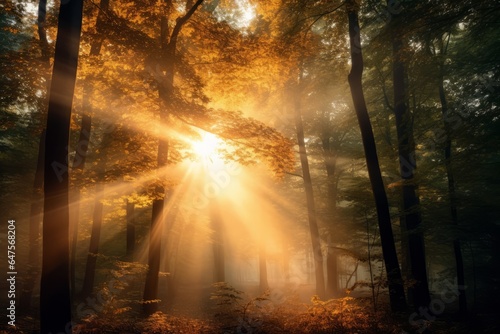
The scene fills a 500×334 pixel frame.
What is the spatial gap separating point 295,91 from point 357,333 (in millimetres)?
13556

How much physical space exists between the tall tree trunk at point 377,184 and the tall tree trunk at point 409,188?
4.65 feet

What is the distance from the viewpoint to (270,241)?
26.3 m

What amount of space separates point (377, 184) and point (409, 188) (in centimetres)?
355

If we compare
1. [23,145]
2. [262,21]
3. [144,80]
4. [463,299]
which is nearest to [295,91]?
[262,21]

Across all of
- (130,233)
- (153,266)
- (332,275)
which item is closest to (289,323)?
(153,266)

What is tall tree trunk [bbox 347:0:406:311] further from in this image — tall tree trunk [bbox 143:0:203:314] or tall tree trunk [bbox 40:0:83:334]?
tall tree trunk [bbox 40:0:83:334]

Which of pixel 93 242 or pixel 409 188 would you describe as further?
pixel 93 242

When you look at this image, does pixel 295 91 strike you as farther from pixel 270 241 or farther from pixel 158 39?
pixel 270 241

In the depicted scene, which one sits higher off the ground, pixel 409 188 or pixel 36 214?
pixel 409 188

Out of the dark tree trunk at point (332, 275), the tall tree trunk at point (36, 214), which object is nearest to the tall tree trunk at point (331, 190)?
the dark tree trunk at point (332, 275)

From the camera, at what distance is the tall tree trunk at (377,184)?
802 centimetres

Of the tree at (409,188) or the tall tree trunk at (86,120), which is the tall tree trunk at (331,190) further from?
the tall tree trunk at (86,120)

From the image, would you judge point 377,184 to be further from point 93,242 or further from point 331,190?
point 93,242

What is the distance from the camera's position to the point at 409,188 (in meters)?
11.9
